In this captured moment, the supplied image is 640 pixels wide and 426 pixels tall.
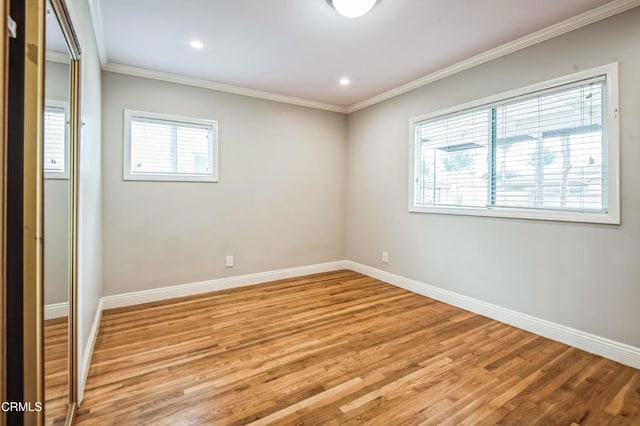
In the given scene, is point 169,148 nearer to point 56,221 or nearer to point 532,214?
point 56,221

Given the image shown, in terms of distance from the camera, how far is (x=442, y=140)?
11.5 feet

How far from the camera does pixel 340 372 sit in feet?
6.77

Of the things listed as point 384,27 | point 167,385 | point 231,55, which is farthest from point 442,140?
point 167,385

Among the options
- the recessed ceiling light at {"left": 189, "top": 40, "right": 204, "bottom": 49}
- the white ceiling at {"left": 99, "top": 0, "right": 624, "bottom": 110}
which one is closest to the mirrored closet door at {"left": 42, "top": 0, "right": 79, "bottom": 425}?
the white ceiling at {"left": 99, "top": 0, "right": 624, "bottom": 110}

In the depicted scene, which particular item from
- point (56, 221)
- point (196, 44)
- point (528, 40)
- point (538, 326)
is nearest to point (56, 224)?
point (56, 221)

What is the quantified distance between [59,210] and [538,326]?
11.3 feet

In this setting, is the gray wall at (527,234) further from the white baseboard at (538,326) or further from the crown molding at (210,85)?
the crown molding at (210,85)

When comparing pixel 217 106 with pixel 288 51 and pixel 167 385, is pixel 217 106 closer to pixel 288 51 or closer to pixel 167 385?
pixel 288 51

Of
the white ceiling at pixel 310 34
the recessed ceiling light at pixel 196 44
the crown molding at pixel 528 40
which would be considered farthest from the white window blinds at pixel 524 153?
the recessed ceiling light at pixel 196 44

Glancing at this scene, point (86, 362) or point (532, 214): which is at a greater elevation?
point (532, 214)

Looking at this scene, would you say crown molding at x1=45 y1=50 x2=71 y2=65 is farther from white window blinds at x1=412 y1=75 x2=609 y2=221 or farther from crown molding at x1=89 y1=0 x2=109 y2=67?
white window blinds at x1=412 y1=75 x2=609 y2=221

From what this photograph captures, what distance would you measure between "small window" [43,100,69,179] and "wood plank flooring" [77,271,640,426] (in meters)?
1.30

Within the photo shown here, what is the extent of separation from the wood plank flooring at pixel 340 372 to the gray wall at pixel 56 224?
0.82 m

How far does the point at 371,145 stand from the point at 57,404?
159 inches
